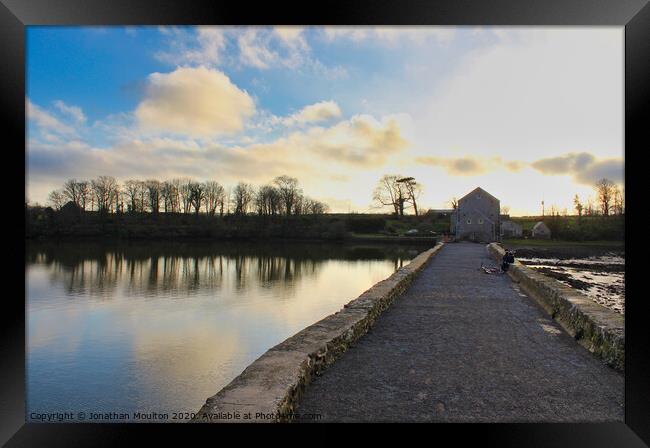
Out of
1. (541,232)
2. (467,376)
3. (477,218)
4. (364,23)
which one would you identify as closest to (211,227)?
(477,218)

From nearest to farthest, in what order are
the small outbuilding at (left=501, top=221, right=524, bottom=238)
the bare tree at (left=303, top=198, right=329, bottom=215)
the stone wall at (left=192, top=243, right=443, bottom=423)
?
1. the stone wall at (left=192, top=243, right=443, bottom=423)
2. the bare tree at (left=303, top=198, right=329, bottom=215)
3. the small outbuilding at (left=501, top=221, right=524, bottom=238)

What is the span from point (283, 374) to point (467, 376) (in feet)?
6.53

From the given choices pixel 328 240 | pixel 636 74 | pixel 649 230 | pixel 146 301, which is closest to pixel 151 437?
pixel 649 230

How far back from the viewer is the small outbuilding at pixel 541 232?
169 ft

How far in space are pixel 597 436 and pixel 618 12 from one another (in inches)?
127

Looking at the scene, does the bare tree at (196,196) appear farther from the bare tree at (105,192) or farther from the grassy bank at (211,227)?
the bare tree at (105,192)

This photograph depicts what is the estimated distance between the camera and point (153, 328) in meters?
10.9

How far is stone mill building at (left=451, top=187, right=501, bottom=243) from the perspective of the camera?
4053cm

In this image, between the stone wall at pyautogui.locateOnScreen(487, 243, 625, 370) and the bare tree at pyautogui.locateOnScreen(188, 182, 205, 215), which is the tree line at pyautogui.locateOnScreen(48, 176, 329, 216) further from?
the stone wall at pyautogui.locateOnScreen(487, 243, 625, 370)

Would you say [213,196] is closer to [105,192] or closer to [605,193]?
[105,192]

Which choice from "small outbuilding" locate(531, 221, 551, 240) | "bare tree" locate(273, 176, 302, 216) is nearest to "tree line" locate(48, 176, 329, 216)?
"bare tree" locate(273, 176, 302, 216)

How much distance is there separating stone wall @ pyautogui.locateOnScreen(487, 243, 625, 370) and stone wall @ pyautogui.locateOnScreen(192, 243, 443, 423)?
2910 mm

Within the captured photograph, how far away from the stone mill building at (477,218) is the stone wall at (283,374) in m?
36.4

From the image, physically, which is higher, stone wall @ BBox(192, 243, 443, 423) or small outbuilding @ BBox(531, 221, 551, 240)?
small outbuilding @ BBox(531, 221, 551, 240)
